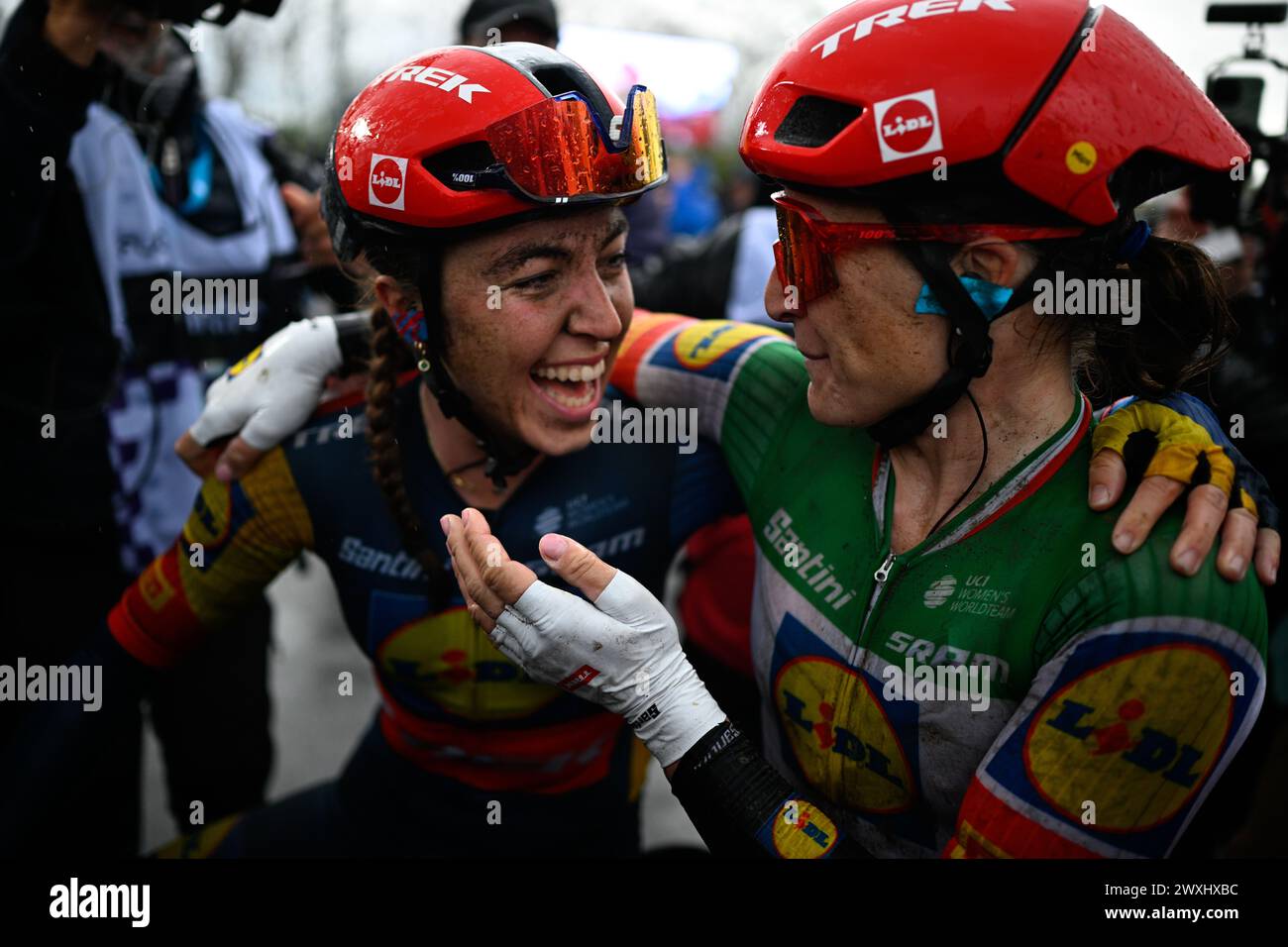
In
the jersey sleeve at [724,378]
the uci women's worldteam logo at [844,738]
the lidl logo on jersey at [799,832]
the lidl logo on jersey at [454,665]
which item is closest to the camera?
the lidl logo on jersey at [799,832]

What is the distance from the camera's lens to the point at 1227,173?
1654 mm

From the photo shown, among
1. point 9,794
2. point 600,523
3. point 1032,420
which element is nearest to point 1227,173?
point 1032,420

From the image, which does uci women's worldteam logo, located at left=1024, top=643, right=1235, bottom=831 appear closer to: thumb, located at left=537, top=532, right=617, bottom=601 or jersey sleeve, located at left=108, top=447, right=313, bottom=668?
thumb, located at left=537, top=532, right=617, bottom=601

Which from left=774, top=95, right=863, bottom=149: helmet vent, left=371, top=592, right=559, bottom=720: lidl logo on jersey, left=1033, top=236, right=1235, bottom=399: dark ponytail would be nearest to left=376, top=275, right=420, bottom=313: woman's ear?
left=371, top=592, right=559, bottom=720: lidl logo on jersey

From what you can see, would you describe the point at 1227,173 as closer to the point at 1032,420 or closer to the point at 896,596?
the point at 1032,420

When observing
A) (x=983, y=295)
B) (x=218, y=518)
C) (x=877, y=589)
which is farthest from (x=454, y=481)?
(x=983, y=295)

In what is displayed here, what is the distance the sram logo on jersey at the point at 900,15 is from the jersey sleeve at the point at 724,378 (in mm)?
672

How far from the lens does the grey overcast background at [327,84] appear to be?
4570mm

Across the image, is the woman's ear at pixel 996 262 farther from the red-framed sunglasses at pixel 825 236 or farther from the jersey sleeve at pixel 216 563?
the jersey sleeve at pixel 216 563

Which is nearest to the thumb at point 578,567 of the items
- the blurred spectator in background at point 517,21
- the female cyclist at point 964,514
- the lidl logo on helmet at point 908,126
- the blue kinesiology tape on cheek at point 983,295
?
the female cyclist at point 964,514

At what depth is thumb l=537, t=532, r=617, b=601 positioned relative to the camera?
169 cm

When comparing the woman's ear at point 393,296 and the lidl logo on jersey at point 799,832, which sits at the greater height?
the woman's ear at point 393,296

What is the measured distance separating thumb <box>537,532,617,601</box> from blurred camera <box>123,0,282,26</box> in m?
2.04

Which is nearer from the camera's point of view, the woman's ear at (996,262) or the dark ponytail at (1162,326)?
the woman's ear at (996,262)
